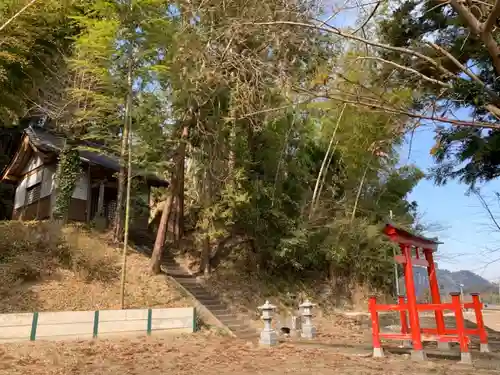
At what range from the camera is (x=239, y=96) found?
22.1ft

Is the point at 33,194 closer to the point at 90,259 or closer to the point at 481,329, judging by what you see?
the point at 90,259

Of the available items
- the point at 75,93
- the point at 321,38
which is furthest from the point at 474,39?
the point at 75,93

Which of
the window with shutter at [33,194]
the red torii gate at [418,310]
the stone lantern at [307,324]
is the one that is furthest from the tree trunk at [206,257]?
the window with shutter at [33,194]

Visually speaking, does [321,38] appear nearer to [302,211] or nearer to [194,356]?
[194,356]

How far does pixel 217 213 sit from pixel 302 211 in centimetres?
354

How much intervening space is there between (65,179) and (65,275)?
4846 mm

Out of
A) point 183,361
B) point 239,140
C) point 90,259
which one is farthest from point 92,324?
point 239,140

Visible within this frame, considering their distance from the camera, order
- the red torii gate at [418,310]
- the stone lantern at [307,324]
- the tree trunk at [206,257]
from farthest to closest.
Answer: the tree trunk at [206,257] → the stone lantern at [307,324] → the red torii gate at [418,310]

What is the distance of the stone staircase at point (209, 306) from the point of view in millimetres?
11398

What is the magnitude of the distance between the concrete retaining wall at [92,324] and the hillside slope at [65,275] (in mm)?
1157

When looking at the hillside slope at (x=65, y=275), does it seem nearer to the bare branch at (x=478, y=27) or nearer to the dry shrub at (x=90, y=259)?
the dry shrub at (x=90, y=259)

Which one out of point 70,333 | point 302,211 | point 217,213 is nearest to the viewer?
point 70,333

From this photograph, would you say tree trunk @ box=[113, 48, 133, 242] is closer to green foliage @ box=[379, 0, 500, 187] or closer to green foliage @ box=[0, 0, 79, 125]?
green foliage @ box=[0, 0, 79, 125]

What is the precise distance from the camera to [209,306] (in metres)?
12.4
